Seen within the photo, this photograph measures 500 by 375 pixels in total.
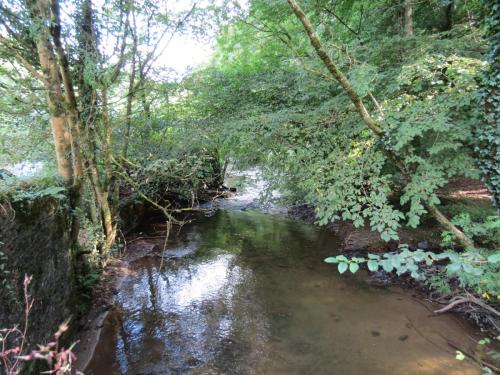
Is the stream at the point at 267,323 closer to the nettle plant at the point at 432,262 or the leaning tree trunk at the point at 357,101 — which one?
the nettle plant at the point at 432,262

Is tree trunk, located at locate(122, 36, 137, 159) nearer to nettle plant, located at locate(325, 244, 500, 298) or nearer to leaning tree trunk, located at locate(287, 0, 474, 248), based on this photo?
leaning tree trunk, located at locate(287, 0, 474, 248)

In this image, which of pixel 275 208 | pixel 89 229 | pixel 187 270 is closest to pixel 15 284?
pixel 89 229

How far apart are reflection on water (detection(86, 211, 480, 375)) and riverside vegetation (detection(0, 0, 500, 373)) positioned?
75 cm

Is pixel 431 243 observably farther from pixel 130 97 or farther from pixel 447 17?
pixel 130 97

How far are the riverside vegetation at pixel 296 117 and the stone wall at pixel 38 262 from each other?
93 millimetres

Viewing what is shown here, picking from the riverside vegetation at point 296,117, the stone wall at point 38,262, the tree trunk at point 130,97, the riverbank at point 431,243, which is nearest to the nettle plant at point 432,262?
the riverside vegetation at point 296,117

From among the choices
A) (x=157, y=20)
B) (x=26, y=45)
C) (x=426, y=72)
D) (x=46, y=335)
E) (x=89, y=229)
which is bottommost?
(x=46, y=335)

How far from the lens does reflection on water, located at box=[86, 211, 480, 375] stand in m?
4.11

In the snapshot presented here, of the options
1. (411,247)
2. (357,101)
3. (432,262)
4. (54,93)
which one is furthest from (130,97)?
(411,247)

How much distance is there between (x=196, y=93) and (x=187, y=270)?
443cm

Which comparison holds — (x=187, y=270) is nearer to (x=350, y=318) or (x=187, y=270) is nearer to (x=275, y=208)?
(x=350, y=318)

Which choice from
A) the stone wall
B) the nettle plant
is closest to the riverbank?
the nettle plant

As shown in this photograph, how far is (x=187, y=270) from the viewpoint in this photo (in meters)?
7.00

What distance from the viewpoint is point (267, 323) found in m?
5.01
